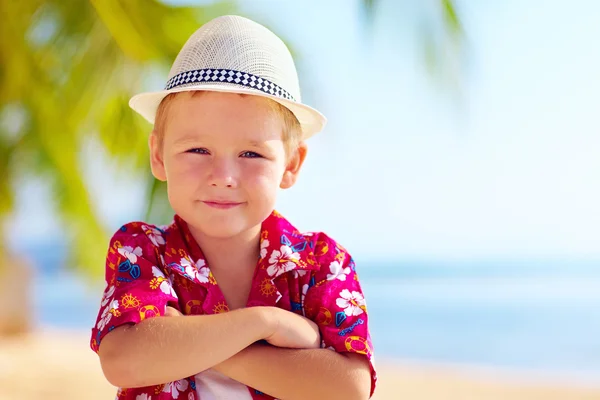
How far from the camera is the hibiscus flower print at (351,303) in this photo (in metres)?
1.61

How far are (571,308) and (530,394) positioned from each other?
5.21m

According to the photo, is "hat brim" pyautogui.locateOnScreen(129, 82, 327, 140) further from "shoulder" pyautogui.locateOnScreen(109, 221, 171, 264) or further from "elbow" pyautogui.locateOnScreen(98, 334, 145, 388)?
"elbow" pyautogui.locateOnScreen(98, 334, 145, 388)

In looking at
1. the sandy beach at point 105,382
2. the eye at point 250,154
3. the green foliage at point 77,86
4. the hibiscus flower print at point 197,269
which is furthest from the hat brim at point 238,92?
the sandy beach at point 105,382

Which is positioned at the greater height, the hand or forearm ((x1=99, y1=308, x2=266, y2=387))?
the hand

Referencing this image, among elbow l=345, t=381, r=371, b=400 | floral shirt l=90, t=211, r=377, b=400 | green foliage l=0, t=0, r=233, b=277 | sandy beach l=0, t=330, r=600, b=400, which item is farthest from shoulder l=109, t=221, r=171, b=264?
sandy beach l=0, t=330, r=600, b=400

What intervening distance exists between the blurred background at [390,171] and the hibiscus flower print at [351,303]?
366mm

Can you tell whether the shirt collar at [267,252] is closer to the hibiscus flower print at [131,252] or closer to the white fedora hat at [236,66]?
the hibiscus flower print at [131,252]

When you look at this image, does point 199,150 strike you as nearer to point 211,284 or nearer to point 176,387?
point 211,284

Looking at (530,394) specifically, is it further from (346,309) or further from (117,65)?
(346,309)

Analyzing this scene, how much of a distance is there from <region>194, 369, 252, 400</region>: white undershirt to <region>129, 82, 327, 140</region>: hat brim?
559 millimetres

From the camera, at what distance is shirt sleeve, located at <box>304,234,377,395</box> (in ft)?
5.12

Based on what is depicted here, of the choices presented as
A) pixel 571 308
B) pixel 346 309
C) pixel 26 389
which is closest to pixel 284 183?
pixel 346 309

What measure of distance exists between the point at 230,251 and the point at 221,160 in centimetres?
24

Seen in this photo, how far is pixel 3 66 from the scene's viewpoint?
5473 millimetres
